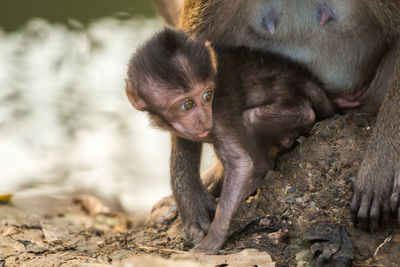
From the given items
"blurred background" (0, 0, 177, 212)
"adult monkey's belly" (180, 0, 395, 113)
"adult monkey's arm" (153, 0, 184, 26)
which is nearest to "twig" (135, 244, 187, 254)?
"adult monkey's belly" (180, 0, 395, 113)

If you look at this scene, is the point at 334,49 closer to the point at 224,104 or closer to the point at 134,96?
the point at 224,104

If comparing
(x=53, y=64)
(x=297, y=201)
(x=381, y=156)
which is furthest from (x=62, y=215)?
(x=53, y=64)

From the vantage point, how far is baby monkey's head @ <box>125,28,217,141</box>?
3.14m

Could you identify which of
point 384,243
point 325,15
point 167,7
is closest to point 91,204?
point 167,7

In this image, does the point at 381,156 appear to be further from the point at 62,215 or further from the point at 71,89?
the point at 71,89

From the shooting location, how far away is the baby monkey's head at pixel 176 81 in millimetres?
3137

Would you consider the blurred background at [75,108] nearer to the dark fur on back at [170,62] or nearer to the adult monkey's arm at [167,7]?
the adult monkey's arm at [167,7]

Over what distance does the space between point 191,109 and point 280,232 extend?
2.36 ft

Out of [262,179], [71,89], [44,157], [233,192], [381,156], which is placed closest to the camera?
[381,156]

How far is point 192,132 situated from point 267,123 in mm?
571

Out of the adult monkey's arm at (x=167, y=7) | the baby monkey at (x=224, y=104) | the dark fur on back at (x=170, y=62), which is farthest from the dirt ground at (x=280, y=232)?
the adult monkey's arm at (x=167, y=7)

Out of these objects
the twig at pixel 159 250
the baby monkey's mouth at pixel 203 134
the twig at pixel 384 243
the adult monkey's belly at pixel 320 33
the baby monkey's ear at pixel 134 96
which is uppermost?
the adult monkey's belly at pixel 320 33

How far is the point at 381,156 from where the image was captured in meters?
3.17

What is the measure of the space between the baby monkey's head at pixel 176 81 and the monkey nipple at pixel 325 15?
64 centimetres
